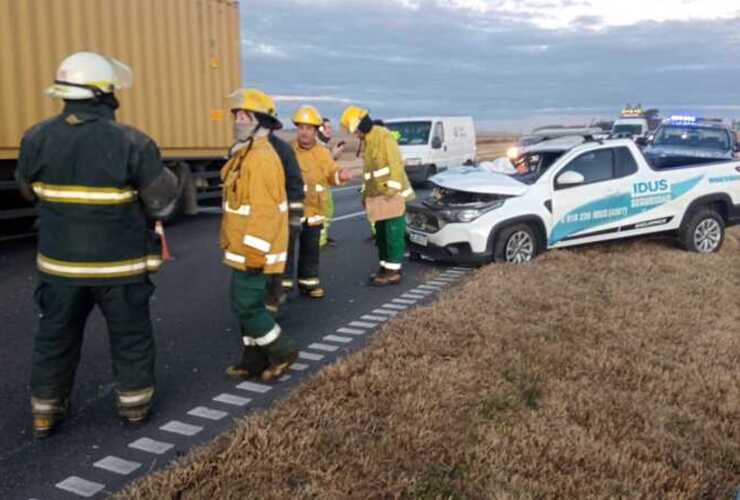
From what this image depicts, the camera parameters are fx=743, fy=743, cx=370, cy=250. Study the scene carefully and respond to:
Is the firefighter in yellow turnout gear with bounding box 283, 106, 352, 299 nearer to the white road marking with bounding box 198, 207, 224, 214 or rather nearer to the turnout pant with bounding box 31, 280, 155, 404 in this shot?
the turnout pant with bounding box 31, 280, 155, 404

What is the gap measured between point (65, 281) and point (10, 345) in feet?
7.80

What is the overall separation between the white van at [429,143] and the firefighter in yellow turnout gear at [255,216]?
1418cm

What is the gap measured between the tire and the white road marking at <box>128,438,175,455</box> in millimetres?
5560

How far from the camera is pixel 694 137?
16625 millimetres

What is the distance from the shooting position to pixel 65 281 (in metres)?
3.97

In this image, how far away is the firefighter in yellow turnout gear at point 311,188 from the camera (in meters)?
7.50

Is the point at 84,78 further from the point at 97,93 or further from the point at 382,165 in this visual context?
the point at 382,165

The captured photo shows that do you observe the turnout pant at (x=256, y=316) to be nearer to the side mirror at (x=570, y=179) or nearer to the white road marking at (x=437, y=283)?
the white road marking at (x=437, y=283)

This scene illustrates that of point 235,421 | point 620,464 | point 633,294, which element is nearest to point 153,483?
point 235,421

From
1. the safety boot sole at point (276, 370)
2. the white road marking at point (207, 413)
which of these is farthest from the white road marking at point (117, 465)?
the safety boot sole at point (276, 370)

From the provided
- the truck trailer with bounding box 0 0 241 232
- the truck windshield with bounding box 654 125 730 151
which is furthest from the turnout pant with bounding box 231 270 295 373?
the truck windshield with bounding box 654 125 730 151

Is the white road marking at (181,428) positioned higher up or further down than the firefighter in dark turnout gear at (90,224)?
further down

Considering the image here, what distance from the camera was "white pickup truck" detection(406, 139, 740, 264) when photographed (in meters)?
8.88

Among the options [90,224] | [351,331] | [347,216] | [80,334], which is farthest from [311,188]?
[347,216]
